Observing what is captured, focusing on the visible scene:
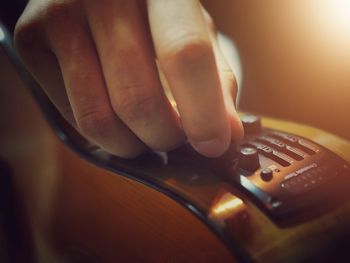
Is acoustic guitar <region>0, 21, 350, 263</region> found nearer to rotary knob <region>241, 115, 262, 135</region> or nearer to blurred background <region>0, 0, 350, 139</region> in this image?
rotary knob <region>241, 115, 262, 135</region>

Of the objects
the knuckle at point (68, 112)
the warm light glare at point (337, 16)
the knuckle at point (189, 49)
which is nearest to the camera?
the knuckle at point (189, 49)

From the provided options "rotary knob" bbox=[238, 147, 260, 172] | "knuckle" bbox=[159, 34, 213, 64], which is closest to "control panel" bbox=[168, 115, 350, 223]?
"rotary knob" bbox=[238, 147, 260, 172]

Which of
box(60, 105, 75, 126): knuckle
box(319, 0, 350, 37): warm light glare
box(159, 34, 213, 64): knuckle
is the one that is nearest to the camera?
box(159, 34, 213, 64): knuckle

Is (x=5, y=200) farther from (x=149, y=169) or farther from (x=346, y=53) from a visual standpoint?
(x=346, y=53)

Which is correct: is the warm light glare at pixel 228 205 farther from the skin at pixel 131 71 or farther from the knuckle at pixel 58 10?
the knuckle at pixel 58 10

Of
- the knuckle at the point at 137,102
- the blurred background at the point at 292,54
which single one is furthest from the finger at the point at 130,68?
the blurred background at the point at 292,54

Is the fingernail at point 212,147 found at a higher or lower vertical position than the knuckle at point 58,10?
lower

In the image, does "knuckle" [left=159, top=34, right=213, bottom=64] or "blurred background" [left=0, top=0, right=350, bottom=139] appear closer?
"knuckle" [left=159, top=34, right=213, bottom=64]

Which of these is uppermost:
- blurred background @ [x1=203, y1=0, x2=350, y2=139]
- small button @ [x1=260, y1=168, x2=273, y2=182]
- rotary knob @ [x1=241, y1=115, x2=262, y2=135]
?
small button @ [x1=260, y1=168, x2=273, y2=182]
